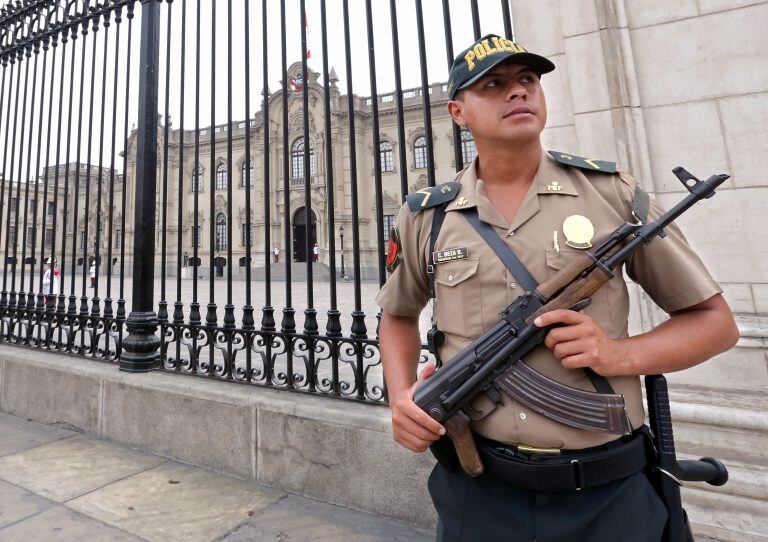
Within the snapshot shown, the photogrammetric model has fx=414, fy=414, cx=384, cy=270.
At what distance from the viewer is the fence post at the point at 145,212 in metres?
3.70

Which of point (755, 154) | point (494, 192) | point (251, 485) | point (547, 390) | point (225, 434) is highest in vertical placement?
point (755, 154)

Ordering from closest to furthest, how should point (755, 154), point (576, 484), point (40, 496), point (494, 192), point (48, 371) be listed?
1. point (576, 484)
2. point (494, 192)
3. point (755, 154)
4. point (40, 496)
5. point (48, 371)

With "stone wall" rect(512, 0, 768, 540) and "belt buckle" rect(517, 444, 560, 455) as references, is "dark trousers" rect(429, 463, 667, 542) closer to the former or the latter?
"belt buckle" rect(517, 444, 560, 455)

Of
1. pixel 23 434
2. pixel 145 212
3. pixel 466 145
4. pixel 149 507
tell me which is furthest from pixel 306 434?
pixel 466 145

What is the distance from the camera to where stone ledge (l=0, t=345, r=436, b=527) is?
2568 mm

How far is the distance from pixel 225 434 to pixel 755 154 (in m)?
3.77

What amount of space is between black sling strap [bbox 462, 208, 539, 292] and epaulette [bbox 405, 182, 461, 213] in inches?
6.7

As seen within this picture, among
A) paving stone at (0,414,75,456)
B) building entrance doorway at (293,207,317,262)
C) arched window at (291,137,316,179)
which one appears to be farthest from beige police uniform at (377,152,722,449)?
building entrance doorway at (293,207,317,262)

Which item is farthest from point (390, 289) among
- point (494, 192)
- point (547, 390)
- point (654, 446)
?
point (654, 446)

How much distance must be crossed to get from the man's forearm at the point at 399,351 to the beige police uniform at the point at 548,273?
17 centimetres

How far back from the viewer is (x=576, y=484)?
109 cm

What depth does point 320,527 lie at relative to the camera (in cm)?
244

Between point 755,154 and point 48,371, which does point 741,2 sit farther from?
point 48,371

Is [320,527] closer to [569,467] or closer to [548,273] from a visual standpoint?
[569,467]
